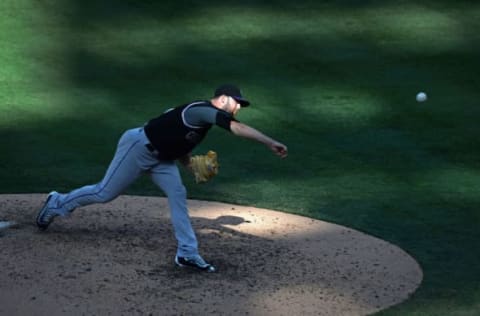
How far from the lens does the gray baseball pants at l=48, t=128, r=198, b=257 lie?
9102 millimetres

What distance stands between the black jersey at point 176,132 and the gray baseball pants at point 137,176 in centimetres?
10

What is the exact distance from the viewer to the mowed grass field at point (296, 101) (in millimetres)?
11211

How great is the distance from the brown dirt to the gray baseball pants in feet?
1.04

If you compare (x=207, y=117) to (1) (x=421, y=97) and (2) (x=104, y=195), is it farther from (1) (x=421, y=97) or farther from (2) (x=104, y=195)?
(1) (x=421, y=97)

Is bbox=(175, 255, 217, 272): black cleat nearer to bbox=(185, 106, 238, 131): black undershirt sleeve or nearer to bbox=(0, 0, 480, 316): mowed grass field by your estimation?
bbox=(185, 106, 238, 131): black undershirt sleeve

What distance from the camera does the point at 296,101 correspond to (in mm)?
15039

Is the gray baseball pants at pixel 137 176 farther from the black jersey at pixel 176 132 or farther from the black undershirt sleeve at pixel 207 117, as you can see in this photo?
the black undershirt sleeve at pixel 207 117

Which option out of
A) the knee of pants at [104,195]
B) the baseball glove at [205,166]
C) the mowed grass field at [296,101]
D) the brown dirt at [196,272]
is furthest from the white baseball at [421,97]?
the knee of pants at [104,195]

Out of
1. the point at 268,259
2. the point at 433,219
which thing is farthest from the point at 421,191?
the point at 268,259

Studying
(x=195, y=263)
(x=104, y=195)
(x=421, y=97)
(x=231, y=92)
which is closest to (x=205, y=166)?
(x=231, y=92)

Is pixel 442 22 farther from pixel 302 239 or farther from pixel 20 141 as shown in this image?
pixel 302 239

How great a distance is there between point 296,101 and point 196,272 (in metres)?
6.23

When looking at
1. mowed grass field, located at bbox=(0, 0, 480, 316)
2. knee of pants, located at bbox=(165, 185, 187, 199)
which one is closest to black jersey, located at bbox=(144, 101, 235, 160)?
knee of pants, located at bbox=(165, 185, 187, 199)

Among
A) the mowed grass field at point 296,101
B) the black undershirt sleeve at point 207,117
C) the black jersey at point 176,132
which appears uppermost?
the black undershirt sleeve at point 207,117
